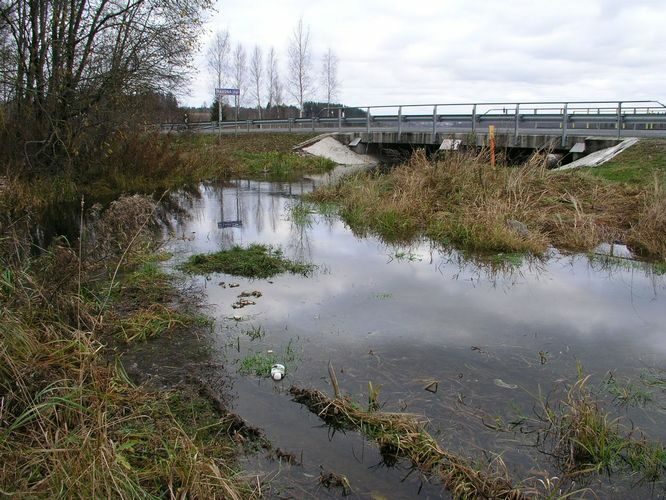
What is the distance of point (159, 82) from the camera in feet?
57.3

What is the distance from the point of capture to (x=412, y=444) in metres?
4.06

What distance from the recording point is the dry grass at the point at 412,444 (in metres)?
3.61

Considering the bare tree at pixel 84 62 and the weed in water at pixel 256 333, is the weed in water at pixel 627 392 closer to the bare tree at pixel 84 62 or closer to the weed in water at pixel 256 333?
the weed in water at pixel 256 333

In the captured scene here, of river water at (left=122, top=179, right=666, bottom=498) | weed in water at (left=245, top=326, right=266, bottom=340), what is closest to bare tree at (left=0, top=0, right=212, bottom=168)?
river water at (left=122, top=179, right=666, bottom=498)

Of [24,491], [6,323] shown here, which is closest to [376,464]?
[24,491]

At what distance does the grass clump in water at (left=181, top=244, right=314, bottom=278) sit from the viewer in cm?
863

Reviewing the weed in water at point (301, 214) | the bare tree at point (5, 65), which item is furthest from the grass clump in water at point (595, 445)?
the bare tree at point (5, 65)

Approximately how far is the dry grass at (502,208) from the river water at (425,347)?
34.9 inches

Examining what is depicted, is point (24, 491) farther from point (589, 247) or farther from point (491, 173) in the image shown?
point (491, 173)

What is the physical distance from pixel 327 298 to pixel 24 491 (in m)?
4.89

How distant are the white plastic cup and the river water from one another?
82 mm

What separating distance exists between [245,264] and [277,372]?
3.81 m

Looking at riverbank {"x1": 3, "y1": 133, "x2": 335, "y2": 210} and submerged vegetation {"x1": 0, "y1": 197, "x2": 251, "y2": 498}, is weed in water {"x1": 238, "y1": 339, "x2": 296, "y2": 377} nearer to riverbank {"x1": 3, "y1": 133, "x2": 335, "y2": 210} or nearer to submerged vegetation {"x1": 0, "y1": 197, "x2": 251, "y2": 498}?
submerged vegetation {"x1": 0, "y1": 197, "x2": 251, "y2": 498}

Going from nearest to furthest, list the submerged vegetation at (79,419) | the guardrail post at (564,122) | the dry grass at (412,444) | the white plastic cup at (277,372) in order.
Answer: the submerged vegetation at (79,419), the dry grass at (412,444), the white plastic cup at (277,372), the guardrail post at (564,122)
